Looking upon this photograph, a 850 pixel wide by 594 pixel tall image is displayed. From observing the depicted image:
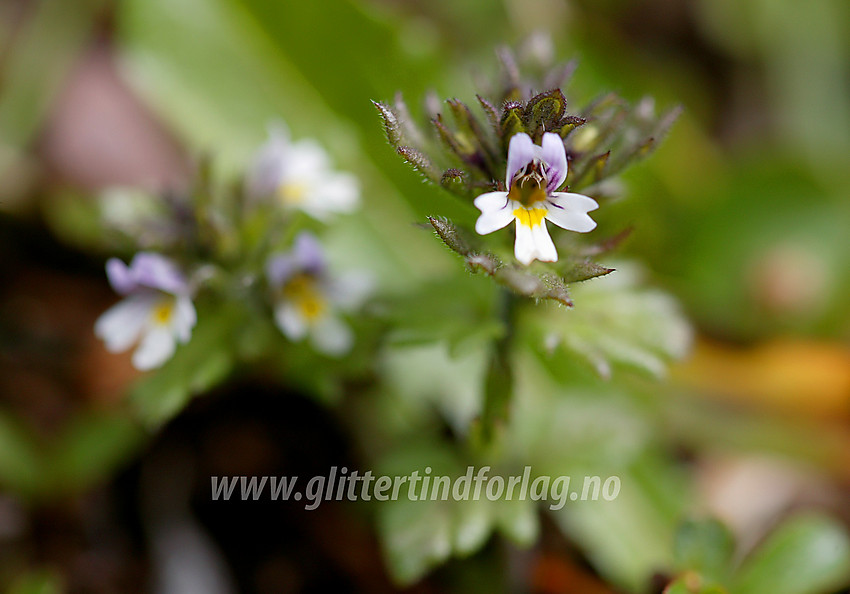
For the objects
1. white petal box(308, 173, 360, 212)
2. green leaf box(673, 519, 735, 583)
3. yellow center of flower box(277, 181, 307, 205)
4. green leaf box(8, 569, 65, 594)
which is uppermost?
white petal box(308, 173, 360, 212)

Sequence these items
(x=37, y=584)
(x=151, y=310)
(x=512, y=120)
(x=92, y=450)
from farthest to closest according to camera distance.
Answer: (x=92, y=450), (x=37, y=584), (x=151, y=310), (x=512, y=120)

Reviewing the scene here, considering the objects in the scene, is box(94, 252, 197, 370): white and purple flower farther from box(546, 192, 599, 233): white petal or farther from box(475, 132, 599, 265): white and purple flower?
box(546, 192, 599, 233): white petal

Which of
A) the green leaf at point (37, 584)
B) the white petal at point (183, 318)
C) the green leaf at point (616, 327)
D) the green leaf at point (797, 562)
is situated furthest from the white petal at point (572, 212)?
the green leaf at point (37, 584)

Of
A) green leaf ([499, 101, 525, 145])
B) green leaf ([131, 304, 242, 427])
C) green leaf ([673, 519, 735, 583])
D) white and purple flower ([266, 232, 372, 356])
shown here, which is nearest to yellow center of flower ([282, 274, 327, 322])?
white and purple flower ([266, 232, 372, 356])

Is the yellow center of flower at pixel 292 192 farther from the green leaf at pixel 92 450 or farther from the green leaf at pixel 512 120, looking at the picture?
the green leaf at pixel 92 450

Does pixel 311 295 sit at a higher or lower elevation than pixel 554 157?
higher

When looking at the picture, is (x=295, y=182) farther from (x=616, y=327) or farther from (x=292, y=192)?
(x=616, y=327)

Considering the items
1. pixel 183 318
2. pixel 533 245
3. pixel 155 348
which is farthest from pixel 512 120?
pixel 155 348

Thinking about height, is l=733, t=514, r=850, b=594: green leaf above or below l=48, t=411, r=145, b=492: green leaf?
below
